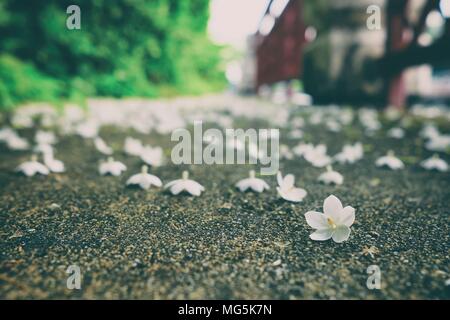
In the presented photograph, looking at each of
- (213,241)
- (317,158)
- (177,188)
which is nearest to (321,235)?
(213,241)

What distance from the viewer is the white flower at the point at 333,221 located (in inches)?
35.5

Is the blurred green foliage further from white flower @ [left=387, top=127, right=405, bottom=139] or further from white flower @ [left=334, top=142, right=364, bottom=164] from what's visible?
white flower @ [left=387, top=127, right=405, bottom=139]

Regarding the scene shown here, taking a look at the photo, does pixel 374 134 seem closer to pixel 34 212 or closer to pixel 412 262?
pixel 412 262

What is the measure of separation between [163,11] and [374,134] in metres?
3.67

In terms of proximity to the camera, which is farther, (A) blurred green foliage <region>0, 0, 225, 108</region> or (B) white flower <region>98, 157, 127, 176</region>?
(A) blurred green foliage <region>0, 0, 225, 108</region>

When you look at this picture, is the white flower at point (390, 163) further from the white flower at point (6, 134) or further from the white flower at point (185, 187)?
the white flower at point (6, 134)

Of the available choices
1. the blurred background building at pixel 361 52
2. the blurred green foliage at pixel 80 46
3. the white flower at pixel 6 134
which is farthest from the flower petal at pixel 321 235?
the blurred green foliage at pixel 80 46

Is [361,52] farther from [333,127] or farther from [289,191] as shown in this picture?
[289,191]

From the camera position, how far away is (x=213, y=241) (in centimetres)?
90

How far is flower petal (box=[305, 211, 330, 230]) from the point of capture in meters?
0.93

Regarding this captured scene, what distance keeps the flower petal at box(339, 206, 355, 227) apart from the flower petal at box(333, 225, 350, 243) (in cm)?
1

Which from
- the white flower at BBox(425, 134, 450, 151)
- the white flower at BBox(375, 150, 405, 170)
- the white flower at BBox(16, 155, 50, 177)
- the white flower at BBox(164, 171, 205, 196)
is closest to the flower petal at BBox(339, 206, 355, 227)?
the white flower at BBox(164, 171, 205, 196)

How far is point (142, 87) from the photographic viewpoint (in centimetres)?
543
